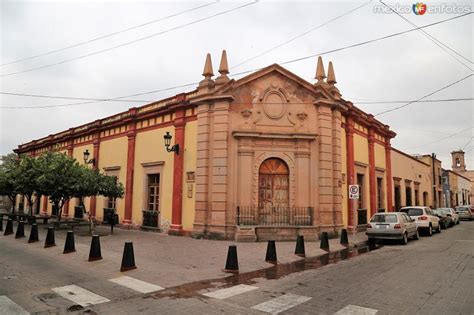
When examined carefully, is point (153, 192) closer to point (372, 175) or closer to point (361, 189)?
point (361, 189)

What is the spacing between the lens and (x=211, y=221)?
13961 millimetres

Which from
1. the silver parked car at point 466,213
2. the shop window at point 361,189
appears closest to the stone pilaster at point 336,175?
the shop window at point 361,189

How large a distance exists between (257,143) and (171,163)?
15.7 feet

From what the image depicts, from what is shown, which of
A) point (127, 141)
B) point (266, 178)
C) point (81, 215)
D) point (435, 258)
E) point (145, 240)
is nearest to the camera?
point (435, 258)

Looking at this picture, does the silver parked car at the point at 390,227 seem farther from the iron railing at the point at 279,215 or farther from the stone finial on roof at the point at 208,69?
the stone finial on roof at the point at 208,69

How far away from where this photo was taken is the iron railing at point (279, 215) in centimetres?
1389

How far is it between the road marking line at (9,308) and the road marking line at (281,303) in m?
3.95

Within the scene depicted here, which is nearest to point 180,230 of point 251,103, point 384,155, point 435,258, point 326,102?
point 251,103

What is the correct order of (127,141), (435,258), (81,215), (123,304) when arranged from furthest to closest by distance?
(81,215) < (127,141) < (435,258) < (123,304)

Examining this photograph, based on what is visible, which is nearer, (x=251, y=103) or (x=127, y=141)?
(x=251, y=103)

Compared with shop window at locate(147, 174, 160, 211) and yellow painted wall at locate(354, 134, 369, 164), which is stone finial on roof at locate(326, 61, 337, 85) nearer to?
Result: yellow painted wall at locate(354, 134, 369, 164)

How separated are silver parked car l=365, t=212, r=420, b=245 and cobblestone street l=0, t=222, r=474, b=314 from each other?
7.70ft

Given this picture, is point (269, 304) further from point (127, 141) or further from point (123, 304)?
point (127, 141)

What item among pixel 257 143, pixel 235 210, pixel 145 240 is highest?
pixel 257 143
